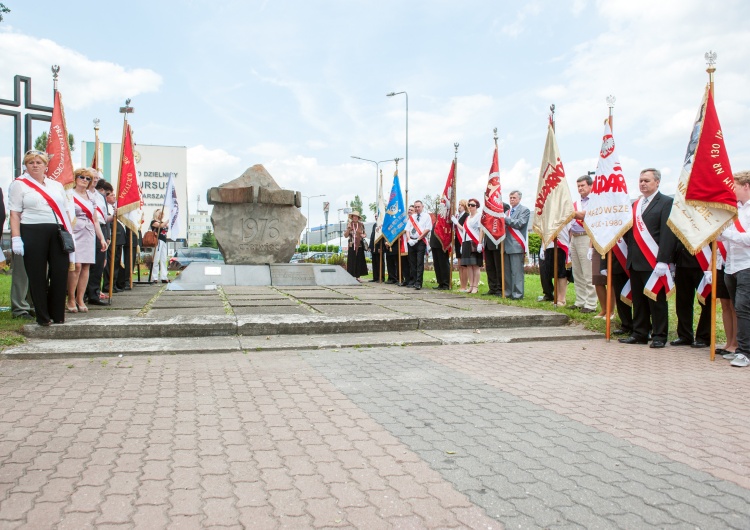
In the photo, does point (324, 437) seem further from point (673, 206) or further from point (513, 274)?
point (513, 274)

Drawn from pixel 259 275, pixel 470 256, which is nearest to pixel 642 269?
pixel 470 256

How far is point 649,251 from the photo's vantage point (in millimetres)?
6477

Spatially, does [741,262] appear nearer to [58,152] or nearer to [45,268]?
[45,268]

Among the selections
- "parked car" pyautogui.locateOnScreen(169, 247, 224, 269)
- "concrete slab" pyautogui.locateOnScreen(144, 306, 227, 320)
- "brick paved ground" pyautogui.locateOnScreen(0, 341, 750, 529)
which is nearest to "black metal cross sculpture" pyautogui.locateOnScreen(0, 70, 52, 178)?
"concrete slab" pyautogui.locateOnScreen(144, 306, 227, 320)

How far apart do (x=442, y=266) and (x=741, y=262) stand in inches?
306

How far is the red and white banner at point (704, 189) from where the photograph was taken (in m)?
5.70

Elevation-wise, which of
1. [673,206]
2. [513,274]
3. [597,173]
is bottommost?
[513,274]

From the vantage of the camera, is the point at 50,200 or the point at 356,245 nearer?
the point at 50,200

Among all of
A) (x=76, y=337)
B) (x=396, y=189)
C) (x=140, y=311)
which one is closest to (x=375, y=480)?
(x=76, y=337)

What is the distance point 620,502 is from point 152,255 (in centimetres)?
1376

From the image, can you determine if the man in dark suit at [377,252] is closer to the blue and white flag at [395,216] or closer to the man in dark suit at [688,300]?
the blue and white flag at [395,216]

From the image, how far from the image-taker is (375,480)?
2.71 meters

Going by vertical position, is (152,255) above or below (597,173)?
below

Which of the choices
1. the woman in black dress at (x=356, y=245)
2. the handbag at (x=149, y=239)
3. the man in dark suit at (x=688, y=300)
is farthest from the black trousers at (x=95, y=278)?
the woman in black dress at (x=356, y=245)
